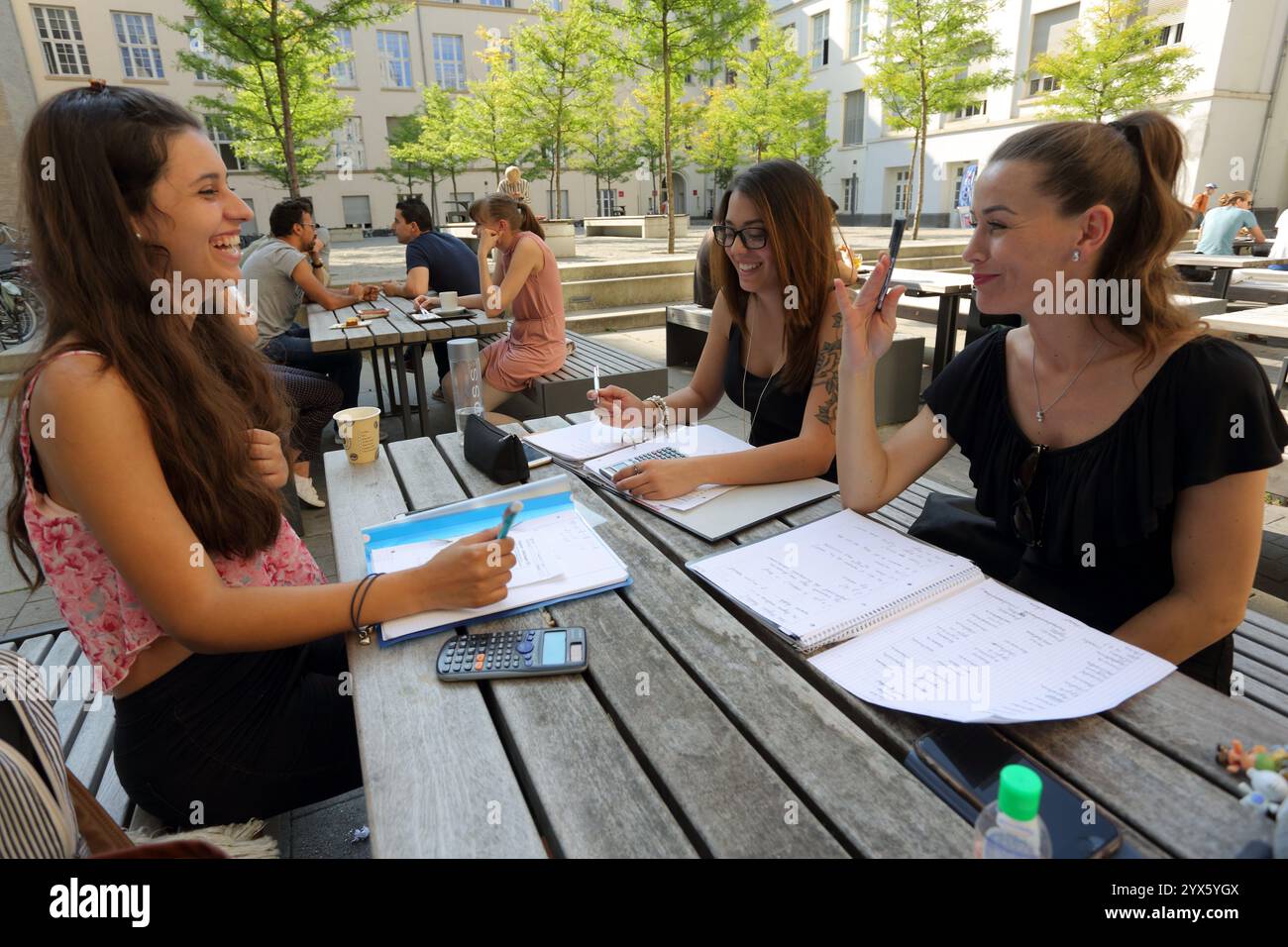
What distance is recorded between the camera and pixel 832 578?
1282mm

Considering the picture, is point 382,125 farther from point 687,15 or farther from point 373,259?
point 687,15

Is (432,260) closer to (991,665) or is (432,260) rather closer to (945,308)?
(945,308)

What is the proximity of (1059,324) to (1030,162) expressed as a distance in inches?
13.4

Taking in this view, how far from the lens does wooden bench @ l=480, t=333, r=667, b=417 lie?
171 inches

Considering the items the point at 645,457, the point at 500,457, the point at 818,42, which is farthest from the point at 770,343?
the point at 818,42

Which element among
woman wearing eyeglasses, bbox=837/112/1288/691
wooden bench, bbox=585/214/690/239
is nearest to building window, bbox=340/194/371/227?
wooden bench, bbox=585/214/690/239

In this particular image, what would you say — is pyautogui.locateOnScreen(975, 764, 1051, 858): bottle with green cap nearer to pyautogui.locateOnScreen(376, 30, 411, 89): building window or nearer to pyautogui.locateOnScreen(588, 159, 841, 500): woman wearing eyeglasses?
pyautogui.locateOnScreen(588, 159, 841, 500): woman wearing eyeglasses

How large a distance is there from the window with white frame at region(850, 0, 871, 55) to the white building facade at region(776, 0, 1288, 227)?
4 cm

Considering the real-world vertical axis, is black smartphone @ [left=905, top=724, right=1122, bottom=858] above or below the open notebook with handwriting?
below

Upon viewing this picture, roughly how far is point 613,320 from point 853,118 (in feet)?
91.5

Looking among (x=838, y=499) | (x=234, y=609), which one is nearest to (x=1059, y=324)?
(x=838, y=499)

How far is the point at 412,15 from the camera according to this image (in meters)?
30.8

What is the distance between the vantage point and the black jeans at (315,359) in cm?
473

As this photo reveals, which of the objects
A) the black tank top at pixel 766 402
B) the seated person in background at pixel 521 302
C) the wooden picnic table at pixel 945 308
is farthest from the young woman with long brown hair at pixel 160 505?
the wooden picnic table at pixel 945 308
